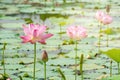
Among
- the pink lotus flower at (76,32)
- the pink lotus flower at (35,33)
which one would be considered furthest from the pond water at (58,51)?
the pink lotus flower at (76,32)

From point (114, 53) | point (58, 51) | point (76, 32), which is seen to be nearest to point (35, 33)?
point (114, 53)

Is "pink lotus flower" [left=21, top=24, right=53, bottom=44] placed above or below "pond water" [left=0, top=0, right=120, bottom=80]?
above

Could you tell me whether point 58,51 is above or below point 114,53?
below

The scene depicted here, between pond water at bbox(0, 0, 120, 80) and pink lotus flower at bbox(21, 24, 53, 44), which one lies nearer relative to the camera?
pink lotus flower at bbox(21, 24, 53, 44)

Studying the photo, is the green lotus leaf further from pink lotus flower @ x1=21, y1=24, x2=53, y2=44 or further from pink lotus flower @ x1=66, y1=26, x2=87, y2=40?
pink lotus flower @ x1=66, y1=26, x2=87, y2=40

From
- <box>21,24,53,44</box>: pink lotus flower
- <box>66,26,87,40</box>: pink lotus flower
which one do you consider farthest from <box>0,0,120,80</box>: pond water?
<box>66,26,87,40</box>: pink lotus flower

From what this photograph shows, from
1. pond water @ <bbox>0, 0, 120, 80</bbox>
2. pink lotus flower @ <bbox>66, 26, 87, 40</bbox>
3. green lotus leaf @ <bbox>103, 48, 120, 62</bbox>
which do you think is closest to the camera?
green lotus leaf @ <bbox>103, 48, 120, 62</bbox>

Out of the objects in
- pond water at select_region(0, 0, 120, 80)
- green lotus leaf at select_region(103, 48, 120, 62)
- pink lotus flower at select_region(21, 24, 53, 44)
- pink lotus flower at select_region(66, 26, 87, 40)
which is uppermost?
pink lotus flower at select_region(21, 24, 53, 44)

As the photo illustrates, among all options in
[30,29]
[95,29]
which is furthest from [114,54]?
[95,29]

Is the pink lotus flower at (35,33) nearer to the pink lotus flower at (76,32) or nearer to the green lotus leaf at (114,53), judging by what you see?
the green lotus leaf at (114,53)

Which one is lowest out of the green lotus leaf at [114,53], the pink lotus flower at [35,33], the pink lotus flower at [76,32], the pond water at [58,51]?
the pond water at [58,51]

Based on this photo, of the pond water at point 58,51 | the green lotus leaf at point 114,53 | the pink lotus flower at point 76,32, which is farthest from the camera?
the pond water at point 58,51

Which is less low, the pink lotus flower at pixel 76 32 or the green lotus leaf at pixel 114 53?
the green lotus leaf at pixel 114 53

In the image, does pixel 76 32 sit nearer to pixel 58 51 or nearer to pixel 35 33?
pixel 35 33
